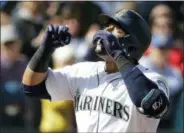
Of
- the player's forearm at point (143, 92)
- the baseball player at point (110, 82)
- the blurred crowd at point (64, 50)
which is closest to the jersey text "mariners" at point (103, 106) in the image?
the baseball player at point (110, 82)

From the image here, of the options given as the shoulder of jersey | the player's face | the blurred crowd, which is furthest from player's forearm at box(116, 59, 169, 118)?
the blurred crowd

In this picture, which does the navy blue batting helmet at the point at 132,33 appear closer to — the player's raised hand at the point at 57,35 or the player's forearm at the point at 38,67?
the player's raised hand at the point at 57,35

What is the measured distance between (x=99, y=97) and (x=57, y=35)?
0.39 m

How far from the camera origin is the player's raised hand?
3.02m

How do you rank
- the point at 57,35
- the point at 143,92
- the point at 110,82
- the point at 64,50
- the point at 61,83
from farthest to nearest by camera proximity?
the point at 64,50 < the point at 61,83 < the point at 110,82 < the point at 57,35 < the point at 143,92

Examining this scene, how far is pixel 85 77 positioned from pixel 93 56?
8.55 ft

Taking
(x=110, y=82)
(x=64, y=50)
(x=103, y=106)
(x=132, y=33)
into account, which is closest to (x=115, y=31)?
(x=132, y=33)

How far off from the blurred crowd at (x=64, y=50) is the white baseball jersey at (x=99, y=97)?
2494 mm

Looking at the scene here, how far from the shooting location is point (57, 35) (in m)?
3.02

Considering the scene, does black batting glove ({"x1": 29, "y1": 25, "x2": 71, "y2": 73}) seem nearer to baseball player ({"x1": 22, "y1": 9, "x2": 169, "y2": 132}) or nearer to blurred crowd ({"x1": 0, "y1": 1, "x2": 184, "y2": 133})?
baseball player ({"x1": 22, "y1": 9, "x2": 169, "y2": 132})

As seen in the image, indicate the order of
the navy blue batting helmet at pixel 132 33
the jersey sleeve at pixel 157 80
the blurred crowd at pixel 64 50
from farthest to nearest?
the blurred crowd at pixel 64 50 < the navy blue batting helmet at pixel 132 33 < the jersey sleeve at pixel 157 80

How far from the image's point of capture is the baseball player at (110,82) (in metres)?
2.85

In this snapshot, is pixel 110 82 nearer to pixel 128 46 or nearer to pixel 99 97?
pixel 99 97

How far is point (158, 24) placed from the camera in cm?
595
